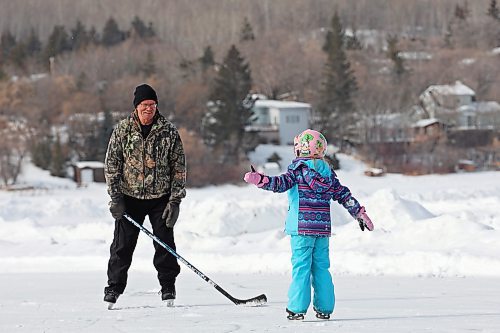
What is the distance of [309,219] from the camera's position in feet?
15.5

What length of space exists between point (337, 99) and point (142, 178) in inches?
2154

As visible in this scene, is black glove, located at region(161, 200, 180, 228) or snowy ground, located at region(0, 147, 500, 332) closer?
snowy ground, located at region(0, 147, 500, 332)

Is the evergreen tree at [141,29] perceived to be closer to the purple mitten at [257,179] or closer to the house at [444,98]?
the house at [444,98]

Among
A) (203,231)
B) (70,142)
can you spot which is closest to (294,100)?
(70,142)

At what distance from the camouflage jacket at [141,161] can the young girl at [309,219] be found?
0.70 m

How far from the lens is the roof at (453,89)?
63.3 meters

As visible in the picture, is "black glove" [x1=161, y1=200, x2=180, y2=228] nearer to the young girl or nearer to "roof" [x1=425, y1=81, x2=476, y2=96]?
the young girl

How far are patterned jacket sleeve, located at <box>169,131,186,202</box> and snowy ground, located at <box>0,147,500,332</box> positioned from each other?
2.25 ft

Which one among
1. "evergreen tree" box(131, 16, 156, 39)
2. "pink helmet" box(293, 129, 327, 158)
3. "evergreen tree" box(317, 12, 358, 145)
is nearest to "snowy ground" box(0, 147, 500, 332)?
"pink helmet" box(293, 129, 327, 158)

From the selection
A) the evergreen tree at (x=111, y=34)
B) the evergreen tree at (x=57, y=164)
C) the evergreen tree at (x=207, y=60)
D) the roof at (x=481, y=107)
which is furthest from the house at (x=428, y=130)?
the evergreen tree at (x=111, y=34)

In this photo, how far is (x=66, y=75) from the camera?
63.5m

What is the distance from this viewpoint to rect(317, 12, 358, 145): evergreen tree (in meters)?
56.4

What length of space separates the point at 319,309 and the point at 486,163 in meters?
46.3

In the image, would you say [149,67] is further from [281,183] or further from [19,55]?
[281,183]
